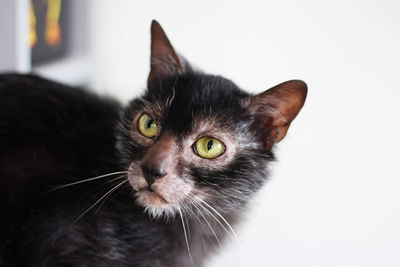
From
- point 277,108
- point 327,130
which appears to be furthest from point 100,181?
point 327,130

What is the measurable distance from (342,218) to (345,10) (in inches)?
25.5

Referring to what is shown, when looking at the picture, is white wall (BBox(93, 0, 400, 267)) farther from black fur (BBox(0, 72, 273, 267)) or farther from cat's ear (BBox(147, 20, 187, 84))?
cat's ear (BBox(147, 20, 187, 84))

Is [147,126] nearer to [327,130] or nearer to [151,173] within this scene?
[151,173]

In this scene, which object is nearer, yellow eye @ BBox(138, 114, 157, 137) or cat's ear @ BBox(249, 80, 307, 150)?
cat's ear @ BBox(249, 80, 307, 150)

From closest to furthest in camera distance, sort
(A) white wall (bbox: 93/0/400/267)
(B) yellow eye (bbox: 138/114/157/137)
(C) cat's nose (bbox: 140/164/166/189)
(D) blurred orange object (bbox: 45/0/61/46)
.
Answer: (C) cat's nose (bbox: 140/164/166/189) < (B) yellow eye (bbox: 138/114/157/137) < (A) white wall (bbox: 93/0/400/267) < (D) blurred orange object (bbox: 45/0/61/46)

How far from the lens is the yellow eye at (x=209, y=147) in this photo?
100 cm

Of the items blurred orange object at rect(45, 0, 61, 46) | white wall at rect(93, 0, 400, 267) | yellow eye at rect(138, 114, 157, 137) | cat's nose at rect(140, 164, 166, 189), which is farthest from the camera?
blurred orange object at rect(45, 0, 61, 46)

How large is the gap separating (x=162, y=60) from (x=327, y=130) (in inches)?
23.7

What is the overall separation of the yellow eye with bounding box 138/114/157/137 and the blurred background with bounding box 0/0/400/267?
0.86 feet

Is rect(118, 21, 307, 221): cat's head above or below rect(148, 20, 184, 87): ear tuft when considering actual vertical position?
below

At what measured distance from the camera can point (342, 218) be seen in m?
1.23

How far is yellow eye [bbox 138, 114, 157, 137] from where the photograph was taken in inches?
41.9

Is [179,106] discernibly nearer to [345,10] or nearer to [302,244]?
[302,244]

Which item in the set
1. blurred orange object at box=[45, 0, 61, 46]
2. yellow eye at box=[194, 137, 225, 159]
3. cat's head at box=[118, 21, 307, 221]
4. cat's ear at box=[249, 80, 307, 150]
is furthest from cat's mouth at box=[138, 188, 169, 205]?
blurred orange object at box=[45, 0, 61, 46]
